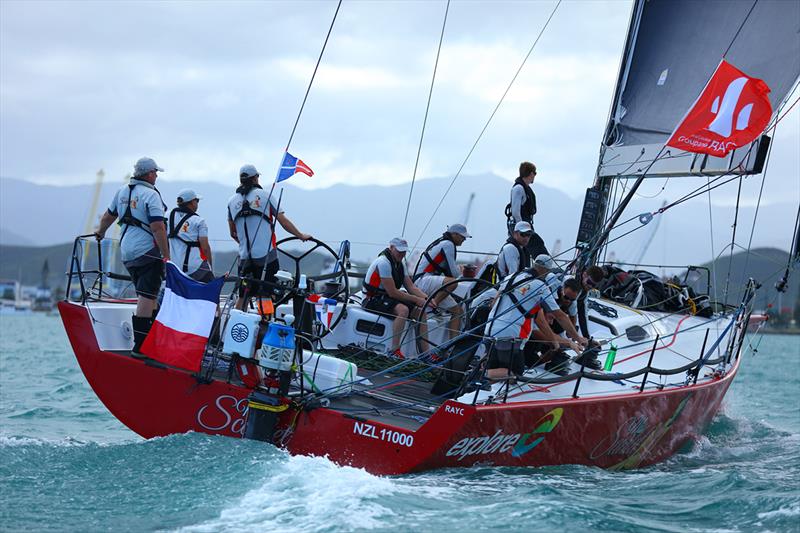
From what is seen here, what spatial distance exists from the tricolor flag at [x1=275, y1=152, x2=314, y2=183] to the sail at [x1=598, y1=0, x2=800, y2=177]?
148 inches

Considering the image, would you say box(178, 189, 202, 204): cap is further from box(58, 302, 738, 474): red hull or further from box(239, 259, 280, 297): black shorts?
box(58, 302, 738, 474): red hull

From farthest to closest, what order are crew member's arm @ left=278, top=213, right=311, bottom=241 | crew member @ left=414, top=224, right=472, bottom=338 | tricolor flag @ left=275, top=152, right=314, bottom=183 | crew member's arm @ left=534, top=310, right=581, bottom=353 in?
crew member @ left=414, top=224, right=472, bottom=338
crew member's arm @ left=278, top=213, right=311, bottom=241
crew member's arm @ left=534, top=310, right=581, bottom=353
tricolor flag @ left=275, top=152, right=314, bottom=183

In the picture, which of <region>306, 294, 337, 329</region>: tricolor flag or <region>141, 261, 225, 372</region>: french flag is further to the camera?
<region>306, 294, 337, 329</region>: tricolor flag

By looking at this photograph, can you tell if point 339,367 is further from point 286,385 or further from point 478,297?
point 478,297

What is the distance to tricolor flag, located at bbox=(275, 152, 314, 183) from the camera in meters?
7.12

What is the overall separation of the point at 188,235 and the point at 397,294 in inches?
67.9

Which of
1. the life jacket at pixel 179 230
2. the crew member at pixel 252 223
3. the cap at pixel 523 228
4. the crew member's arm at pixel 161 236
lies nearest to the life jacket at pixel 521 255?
the cap at pixel 523 228

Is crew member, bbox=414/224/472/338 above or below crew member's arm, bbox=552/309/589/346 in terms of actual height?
above

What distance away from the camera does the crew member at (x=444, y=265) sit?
8297 millimetres

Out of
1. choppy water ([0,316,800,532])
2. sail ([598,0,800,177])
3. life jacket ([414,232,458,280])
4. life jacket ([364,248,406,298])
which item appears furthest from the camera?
sail ([598,0,800,177])

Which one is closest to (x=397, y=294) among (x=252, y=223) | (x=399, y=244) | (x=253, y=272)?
(x=399, y=244)

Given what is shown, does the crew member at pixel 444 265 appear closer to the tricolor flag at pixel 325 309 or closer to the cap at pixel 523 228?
the cap at pixel 523 228

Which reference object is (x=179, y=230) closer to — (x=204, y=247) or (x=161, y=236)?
(x=204, y=247)

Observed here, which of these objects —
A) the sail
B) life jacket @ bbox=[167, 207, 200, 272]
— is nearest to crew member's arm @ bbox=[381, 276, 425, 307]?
life jacket @ bbox=[167, 207, 200, 272]
